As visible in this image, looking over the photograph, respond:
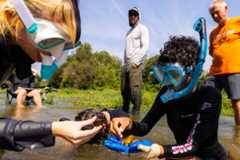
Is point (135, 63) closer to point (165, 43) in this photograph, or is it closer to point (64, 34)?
point (165, 43)

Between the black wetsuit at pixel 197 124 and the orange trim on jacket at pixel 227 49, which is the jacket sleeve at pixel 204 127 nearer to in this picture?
the black wetsuit at pixel 197 124

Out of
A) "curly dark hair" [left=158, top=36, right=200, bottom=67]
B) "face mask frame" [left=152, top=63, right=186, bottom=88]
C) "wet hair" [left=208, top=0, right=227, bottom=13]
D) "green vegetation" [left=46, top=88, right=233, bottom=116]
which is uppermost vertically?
"wet hair" [left=208, top=0, right=227, bottom=13]

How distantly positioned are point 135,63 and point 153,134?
8.60ft

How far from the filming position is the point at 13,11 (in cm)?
239

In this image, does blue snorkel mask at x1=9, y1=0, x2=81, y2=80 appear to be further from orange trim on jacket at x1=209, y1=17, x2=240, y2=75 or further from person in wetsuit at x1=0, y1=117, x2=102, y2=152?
orange trim on jacket at x1=209, y1=17, x2=240, y2=75

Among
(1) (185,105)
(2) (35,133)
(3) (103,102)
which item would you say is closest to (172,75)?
(1) (185,105)

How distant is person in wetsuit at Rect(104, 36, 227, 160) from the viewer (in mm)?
3361

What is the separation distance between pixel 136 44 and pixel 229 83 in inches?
97.3

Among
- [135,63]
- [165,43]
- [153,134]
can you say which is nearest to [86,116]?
[165,43]

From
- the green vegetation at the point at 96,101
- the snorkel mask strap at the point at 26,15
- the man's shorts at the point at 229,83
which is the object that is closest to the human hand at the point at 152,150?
the snorkel mask strap at the point at 26,15

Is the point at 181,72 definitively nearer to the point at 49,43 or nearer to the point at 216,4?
the point at 49,43

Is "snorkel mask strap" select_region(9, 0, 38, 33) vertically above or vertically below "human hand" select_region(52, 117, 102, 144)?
above

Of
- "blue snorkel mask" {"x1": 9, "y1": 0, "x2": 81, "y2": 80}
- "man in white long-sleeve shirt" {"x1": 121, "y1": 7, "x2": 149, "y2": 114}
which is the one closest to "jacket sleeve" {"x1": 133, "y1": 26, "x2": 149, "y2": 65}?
"man in white long-sleeve shirt" {"x1": 121, "y1": 7, "x2": 149, "y2": 114}

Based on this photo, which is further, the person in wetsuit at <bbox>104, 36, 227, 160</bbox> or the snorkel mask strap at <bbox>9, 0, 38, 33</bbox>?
the person in wetsuit at <bbox>104, 36, 227, 160</bbox>
